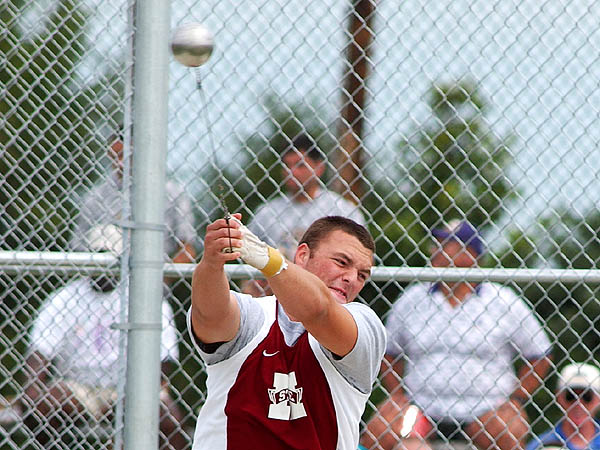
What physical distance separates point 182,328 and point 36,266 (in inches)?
68.8

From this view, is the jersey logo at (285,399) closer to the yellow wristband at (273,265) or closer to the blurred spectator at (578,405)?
the yellow wristband at (273,265)

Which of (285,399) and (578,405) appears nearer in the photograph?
(285,399)

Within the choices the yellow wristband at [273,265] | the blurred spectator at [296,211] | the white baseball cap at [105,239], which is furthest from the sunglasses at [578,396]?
the yellow wristband at [273,265]

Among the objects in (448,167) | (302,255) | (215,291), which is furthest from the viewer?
(448,167)

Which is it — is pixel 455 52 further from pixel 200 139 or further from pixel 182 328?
pixel 182 328

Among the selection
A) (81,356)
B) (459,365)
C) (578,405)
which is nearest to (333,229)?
(459,365)

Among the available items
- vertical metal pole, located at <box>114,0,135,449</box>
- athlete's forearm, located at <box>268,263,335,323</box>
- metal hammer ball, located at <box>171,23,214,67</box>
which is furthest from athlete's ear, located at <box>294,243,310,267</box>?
metal hammer ball, located at <box>171,23,214,67</box>

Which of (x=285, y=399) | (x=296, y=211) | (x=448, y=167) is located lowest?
(x=285, y=399)

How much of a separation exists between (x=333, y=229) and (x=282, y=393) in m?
0.57

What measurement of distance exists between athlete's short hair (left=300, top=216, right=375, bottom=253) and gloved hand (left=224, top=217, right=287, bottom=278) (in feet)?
1.58

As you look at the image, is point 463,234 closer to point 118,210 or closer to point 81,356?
point 118,210

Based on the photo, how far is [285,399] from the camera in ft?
9.84

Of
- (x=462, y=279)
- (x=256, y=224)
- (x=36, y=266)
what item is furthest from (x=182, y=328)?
(x=462, y=279)

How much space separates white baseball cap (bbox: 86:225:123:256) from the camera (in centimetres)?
403
